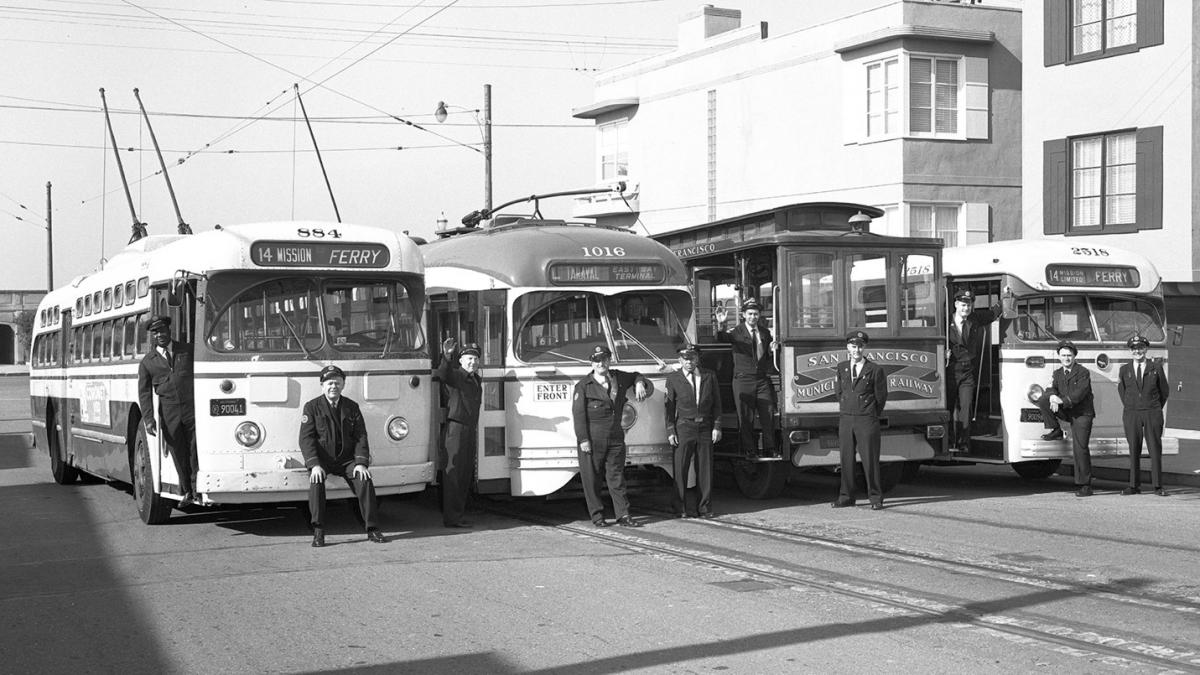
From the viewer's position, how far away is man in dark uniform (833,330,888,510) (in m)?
15.1

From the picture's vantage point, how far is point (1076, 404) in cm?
1642

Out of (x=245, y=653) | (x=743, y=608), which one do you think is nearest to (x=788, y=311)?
(x=743, y=608)

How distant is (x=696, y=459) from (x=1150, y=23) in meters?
15.3

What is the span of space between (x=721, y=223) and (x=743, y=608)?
9.17m

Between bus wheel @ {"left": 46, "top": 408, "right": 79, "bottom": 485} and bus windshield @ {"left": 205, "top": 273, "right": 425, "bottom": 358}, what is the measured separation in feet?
25.2

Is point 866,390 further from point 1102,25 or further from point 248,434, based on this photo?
point 1102,25

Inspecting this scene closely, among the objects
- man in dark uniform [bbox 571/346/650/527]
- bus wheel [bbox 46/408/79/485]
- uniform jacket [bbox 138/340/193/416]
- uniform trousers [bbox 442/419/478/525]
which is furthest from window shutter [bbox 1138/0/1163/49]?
bus wheel [bbox 46/408/79/485]

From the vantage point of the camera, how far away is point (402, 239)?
46.1 feet

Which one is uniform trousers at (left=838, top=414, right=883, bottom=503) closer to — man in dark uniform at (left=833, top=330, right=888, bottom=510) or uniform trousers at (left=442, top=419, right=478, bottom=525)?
man in dark uniform at (left=833, top=330, right=888, bottom=510)

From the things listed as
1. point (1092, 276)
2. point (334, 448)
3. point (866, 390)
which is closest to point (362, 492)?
point (334, 448)

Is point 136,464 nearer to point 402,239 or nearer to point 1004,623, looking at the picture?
point 402,239

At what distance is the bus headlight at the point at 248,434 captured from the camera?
42.7 feet

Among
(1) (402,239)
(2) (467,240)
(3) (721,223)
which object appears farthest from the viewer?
(3) (721,223)

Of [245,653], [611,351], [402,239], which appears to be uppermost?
[402,239]
